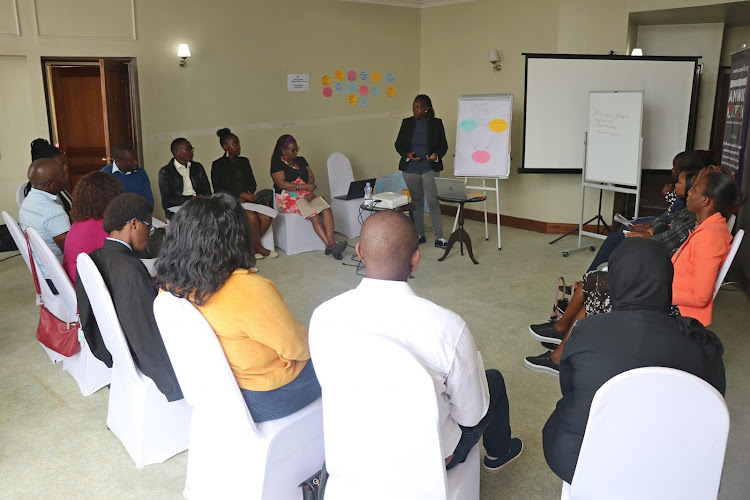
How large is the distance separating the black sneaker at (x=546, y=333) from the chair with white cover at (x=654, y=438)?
6.70 feet

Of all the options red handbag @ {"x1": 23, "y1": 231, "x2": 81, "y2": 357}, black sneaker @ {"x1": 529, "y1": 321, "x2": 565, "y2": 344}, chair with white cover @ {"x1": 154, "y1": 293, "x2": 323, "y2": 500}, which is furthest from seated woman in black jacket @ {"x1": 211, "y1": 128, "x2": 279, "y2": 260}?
→ chair with white cover @ {"x1": 154, "y1": 293, "x2": 323, "y2": 500}

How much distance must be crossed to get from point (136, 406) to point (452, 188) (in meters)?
3.71

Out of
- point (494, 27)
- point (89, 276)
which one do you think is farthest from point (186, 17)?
point (89, 276)

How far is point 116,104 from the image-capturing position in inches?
230

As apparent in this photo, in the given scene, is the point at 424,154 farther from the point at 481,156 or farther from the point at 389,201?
the point at 389,201

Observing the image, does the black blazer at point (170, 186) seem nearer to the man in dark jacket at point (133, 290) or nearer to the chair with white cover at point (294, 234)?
the chair with white cover at point (294, 234)

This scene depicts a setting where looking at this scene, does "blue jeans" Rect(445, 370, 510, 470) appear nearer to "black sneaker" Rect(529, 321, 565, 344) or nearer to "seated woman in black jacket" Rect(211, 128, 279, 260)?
"black sneaker" Rect(529, 321, 565, 344)

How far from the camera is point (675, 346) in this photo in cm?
170

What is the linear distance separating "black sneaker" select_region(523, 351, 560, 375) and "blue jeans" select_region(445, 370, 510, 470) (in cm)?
106

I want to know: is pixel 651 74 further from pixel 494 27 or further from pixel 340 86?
pixel 340 86

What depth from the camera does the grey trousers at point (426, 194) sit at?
6160 millimetres

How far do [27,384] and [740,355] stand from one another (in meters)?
3.97

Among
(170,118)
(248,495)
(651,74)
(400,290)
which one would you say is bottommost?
(248,495)

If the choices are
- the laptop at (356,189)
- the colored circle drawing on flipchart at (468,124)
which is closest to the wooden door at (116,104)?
the laptop at (356,189)
